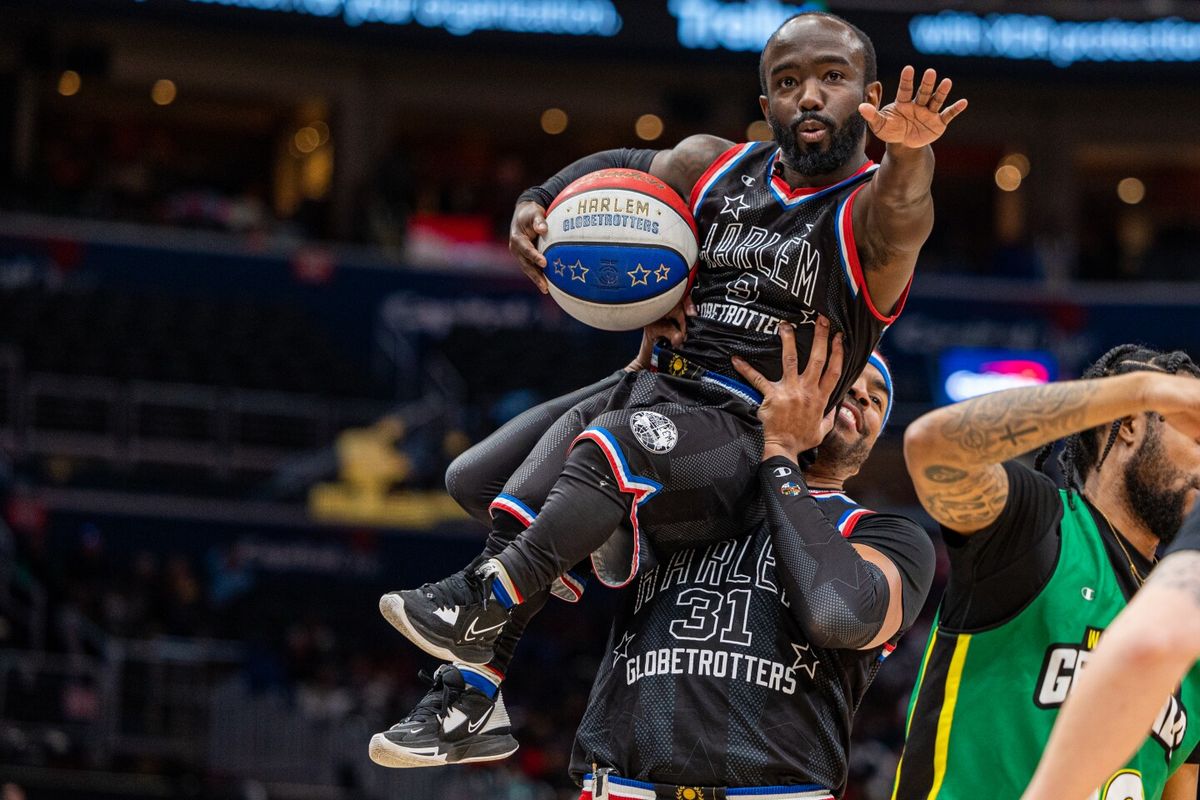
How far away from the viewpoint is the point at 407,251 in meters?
21.8

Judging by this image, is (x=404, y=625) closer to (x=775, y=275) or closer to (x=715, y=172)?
(x=775, y=275)

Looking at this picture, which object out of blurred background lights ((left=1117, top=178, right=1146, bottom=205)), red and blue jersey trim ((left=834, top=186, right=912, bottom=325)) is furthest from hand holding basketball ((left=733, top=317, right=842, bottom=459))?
blurred background lights ((left=1117, top=178, right=1146, bottom=205))

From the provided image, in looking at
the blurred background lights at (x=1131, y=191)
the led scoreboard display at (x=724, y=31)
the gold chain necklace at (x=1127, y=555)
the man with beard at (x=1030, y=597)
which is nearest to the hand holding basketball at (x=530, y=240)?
the man with beard at (x=1030, y=597)

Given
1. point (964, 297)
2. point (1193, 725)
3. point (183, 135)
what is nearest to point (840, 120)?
point (1193, 725)

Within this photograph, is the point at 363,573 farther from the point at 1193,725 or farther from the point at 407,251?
the point at 1193,725

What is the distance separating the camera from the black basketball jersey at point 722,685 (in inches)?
181

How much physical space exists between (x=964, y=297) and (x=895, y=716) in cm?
620

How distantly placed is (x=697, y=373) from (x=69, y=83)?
2175 centimetres

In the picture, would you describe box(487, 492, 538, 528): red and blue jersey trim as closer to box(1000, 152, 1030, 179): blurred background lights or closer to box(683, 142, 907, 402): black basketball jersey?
box(683, 142, 907, 402): black basketball jersey

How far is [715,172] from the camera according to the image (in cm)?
511

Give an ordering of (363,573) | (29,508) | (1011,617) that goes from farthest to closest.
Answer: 1. (363,573)
2. (29,508)
3. (1011,617)

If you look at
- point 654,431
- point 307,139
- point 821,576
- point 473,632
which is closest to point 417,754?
point 473,632

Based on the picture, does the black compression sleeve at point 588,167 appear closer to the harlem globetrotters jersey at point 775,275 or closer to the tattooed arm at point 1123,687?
the harlem globetrotters jersey at point 775,275

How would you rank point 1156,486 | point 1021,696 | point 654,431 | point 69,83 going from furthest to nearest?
point 69,83
point 654,431
point 1156,486
point 1021,696
